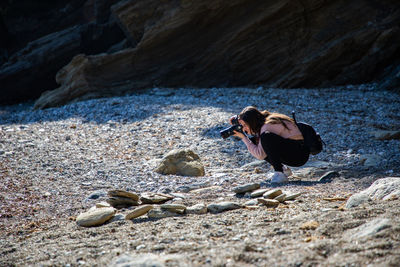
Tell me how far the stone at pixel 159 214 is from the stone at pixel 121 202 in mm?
555

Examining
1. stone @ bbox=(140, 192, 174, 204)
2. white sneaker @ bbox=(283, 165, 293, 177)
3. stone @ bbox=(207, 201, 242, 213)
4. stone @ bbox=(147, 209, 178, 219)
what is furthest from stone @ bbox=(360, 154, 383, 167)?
stone @ bbox=(147, 209, 178, 219)

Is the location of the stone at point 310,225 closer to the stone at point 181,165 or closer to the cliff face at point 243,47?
the stone at point 181,165

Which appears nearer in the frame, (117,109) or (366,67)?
(117,109)

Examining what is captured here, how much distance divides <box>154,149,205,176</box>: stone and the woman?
96 centimetres

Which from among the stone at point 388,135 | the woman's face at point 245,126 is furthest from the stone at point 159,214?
the stone at point 388,135

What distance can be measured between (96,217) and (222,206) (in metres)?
1.19

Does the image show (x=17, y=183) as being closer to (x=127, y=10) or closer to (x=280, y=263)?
(x=280, y=263)

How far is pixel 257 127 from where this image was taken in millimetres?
5137

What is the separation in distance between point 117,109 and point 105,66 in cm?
295

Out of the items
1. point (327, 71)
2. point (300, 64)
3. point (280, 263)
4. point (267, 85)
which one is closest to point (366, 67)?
point (327, 71)

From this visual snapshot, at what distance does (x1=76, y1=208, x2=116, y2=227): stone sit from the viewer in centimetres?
411

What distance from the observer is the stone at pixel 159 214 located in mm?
4156

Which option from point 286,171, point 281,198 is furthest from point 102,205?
point 286,171

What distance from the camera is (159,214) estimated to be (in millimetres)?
4168
